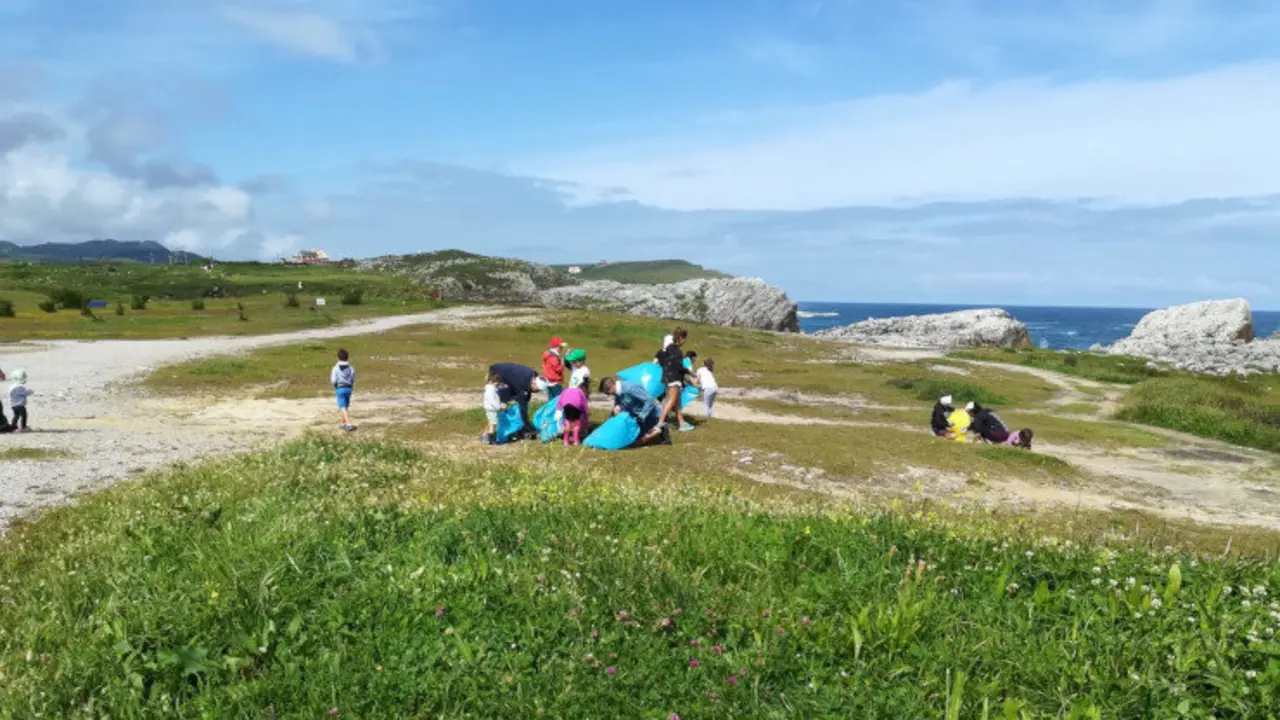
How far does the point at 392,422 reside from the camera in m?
21.8

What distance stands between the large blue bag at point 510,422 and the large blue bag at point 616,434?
7.02 feet

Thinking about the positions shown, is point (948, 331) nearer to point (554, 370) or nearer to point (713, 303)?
point (713, 303)

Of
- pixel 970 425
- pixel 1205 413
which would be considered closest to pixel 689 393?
pixel 970 425

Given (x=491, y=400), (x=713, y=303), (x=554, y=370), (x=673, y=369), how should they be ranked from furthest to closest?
(x=713, y=303), (x=554, y=370), (x=673, y=369), (x=491, y=400)

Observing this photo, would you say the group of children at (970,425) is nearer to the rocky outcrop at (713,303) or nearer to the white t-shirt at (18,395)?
the white t-shirt at (18,395)

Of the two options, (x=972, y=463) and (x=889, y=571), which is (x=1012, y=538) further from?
(x=972, y=463)

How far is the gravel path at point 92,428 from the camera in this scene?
12477 mm

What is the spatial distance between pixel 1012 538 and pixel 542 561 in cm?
509

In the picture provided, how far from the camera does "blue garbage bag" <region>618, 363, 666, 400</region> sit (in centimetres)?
2134

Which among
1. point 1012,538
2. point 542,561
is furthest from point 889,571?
point 542,561

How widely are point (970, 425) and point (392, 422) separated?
1780cm

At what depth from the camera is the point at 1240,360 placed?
238 feet

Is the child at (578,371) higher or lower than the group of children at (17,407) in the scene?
higher

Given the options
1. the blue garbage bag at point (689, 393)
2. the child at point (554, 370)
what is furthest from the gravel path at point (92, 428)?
the blue garbage bag at point (689, 393)
